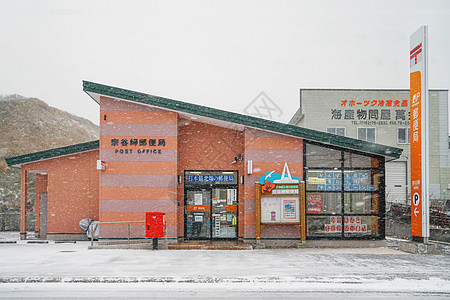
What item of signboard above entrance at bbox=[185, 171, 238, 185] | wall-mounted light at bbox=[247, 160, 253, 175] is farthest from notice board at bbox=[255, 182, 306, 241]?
signboard above entrance at bbox=[185, 171, 238, 185]

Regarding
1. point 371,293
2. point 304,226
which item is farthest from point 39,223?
point 371,293

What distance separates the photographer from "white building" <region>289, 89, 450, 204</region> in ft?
102

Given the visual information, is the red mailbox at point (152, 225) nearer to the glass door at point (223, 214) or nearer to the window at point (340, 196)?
the glass door at point (223, 214)

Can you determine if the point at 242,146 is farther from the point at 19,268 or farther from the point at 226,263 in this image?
the point at 19,268

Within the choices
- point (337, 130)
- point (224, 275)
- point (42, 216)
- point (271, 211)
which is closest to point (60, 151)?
point (42, 216)

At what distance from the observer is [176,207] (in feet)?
54.3

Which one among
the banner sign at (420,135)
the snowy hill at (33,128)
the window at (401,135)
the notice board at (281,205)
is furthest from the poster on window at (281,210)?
the snowy hill at (33,128)

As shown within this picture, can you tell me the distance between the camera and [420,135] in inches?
570

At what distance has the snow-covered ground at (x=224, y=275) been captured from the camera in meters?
8.67

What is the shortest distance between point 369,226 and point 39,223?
1556 centimetres

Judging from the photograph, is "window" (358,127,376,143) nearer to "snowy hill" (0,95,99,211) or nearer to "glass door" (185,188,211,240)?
"glass door" (185,188,211,240)

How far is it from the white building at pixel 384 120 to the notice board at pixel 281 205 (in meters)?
16.0

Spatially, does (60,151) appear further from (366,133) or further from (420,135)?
(366,133)

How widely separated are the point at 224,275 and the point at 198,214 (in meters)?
7.81
